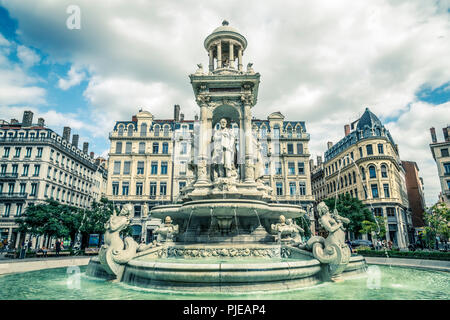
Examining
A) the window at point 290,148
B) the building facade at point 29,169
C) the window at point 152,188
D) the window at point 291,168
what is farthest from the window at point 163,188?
the window at point 290,148

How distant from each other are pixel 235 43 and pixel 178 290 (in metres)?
15.2

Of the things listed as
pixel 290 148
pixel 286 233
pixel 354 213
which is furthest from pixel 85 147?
pixel 286 233

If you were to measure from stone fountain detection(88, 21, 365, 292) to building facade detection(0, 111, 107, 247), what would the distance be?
41751mm

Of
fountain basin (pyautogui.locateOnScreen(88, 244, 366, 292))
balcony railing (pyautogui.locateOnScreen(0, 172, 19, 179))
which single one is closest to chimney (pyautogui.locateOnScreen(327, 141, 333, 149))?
balcony railing (pyautogui.locateOnScreen(0, 172, 19, 179))

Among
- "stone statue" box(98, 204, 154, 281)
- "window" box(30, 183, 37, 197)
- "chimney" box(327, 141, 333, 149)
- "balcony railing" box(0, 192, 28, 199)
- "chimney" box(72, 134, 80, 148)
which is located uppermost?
"chimney" box(327, 141, 333, 149)

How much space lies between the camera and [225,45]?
18375mm

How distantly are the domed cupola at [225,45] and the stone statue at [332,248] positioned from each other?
11.3m

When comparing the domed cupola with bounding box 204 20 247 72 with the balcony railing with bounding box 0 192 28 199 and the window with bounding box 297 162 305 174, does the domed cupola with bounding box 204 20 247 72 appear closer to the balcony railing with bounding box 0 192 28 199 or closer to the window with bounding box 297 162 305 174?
the window with bounding box 297 162 305 174

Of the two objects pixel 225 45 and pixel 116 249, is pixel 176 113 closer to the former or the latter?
pixel 225 45

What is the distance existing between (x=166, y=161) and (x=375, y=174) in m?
42.4

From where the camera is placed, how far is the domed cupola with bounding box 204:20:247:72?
17.5 m

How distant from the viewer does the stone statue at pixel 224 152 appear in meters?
14.1
